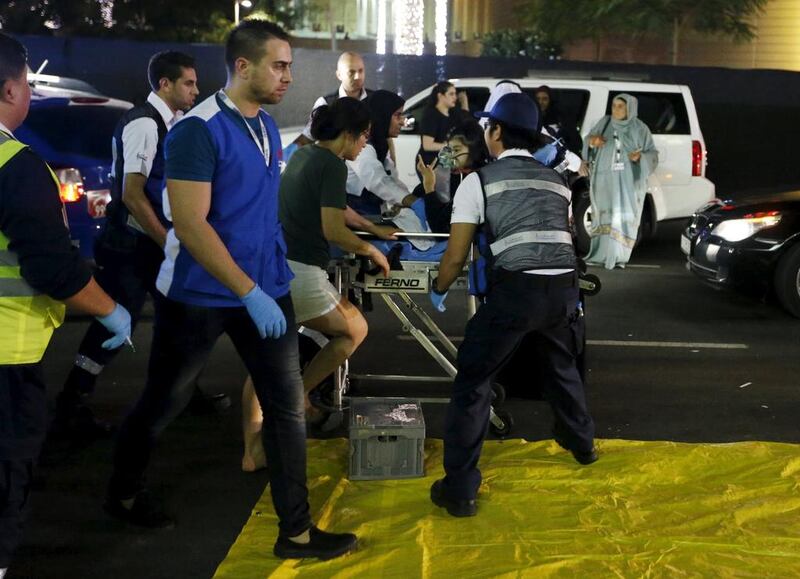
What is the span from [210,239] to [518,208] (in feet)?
4.64

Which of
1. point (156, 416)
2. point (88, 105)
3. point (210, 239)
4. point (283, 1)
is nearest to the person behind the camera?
point (210, 239)

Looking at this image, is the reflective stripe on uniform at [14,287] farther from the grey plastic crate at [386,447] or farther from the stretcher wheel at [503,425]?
the stretcher wheel at [503,425]

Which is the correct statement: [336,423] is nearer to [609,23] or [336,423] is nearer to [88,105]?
[88,105]

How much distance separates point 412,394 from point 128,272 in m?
1.99

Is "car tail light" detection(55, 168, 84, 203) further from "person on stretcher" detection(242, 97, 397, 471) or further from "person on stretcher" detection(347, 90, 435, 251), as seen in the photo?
"person on stretcher" detection(242, 97, 397, 471)

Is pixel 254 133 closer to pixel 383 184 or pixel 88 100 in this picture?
pixel 383 184

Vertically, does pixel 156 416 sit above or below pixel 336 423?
above

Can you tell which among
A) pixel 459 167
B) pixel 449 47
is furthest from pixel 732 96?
pixel 449 47

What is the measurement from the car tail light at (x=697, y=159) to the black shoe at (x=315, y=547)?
9.99 meters

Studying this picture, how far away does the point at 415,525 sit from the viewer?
487cm

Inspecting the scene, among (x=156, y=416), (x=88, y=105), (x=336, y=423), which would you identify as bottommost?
(x=336, y=423)

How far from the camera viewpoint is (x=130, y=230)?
19.4 ft

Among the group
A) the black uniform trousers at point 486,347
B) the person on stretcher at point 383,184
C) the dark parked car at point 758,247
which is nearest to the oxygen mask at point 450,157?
→ the person on stretcher at point 383,184

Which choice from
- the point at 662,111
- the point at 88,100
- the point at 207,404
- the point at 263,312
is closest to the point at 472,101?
the point at 662,111
